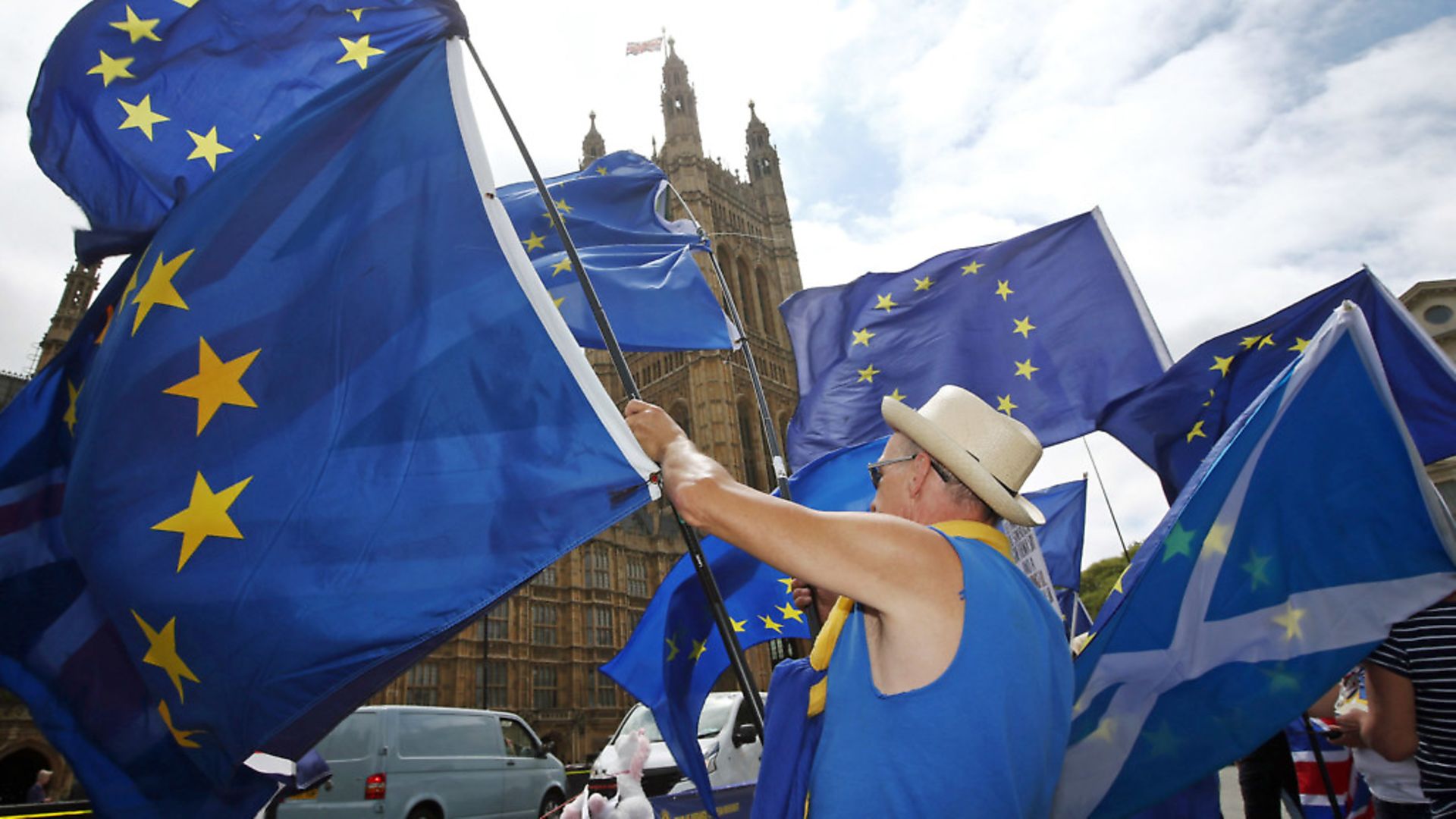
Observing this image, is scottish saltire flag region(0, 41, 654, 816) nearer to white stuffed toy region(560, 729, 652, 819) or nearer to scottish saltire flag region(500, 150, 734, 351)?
white stuffed toy region(560, 729, 652, 819)

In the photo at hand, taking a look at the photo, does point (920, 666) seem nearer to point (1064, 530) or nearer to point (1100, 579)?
point (1064, 530)

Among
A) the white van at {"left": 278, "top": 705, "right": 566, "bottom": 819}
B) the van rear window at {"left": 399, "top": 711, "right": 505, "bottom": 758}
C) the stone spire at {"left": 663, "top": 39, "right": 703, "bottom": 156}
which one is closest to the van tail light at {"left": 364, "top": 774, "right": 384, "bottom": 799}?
the white van at {"left": 278, "top": 705, "right": 566, "bottom": 819}

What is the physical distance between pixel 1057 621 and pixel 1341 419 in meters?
2.00

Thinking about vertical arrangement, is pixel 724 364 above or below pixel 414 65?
above

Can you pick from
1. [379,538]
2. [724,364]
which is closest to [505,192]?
[379,538]

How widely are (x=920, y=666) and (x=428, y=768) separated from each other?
876 centimetres

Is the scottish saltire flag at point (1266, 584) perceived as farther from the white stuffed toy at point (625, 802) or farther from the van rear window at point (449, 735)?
the van rear window at point (449, 735)

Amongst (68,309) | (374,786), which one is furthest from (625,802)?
(68,309)

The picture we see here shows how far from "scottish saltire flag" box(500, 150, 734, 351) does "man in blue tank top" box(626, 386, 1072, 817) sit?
3185 mm

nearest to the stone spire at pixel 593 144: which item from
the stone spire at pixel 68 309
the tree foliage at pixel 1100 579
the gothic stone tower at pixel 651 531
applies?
the gothic stone tower at pixel 651 531

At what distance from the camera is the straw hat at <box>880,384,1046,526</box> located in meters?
1.65

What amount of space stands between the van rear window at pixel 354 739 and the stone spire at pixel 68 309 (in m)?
32.6

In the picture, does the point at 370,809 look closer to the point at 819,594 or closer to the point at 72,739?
the point at 72,739

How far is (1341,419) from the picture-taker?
2818 mm
